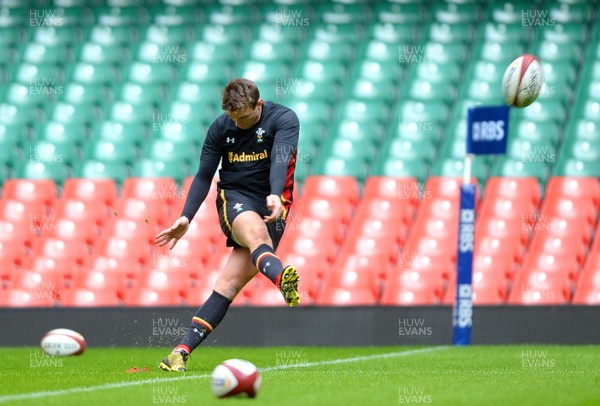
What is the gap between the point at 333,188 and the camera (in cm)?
1248

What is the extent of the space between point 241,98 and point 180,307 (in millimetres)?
4158

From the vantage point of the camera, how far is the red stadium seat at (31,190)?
13008mm

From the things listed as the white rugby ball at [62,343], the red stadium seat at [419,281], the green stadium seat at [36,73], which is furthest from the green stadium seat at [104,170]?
the white rugby ball at [62,343]

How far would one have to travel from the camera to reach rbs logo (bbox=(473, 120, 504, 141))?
401 inches

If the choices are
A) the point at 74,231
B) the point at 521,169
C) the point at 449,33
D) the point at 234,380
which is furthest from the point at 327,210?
the point at 234,380

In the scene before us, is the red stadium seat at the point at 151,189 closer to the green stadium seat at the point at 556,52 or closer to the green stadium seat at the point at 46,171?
the green stadium seat at the point at 46,171

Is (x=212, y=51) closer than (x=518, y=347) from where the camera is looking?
No

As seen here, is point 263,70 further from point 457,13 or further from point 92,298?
point 92,298

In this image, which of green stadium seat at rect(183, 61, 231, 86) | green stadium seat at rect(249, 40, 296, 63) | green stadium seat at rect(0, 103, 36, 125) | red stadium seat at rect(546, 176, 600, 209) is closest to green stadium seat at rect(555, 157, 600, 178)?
red stadium seat at rect(546, 176, 600, 209)

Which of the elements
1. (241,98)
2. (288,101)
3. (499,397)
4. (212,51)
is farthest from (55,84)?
(499,397)

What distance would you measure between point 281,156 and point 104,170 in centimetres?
715

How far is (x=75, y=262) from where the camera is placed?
40.3 ft

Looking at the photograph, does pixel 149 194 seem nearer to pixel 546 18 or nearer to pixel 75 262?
pixel 75 262

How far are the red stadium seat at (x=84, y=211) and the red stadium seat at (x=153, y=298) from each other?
4.24ft
